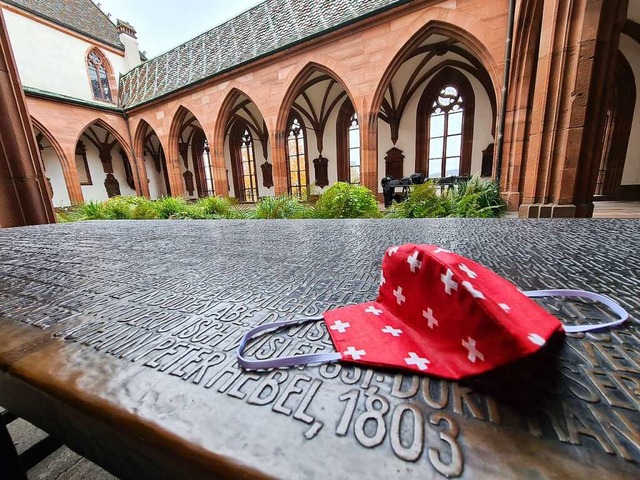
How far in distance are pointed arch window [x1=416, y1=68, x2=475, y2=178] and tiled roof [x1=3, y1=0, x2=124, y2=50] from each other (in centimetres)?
A: 1751

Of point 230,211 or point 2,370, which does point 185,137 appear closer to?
point 230,211

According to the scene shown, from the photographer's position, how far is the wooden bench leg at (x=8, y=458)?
82 cm

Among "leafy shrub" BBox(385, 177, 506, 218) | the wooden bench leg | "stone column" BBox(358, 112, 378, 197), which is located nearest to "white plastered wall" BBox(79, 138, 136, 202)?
"stone column" BBox(358, 112, 378, 197)

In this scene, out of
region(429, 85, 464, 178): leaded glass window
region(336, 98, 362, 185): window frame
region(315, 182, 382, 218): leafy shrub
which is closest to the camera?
region(315, 182, 382, 218): leafy shrub

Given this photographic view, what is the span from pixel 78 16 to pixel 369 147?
18576mm

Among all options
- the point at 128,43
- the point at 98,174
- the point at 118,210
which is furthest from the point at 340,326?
the point at 128,43

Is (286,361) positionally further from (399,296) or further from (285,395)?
(399,296)

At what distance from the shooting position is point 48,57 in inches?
501

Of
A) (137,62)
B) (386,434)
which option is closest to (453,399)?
(386,434)

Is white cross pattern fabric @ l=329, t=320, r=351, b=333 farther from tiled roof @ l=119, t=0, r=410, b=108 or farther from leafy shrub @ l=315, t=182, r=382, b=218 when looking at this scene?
tiled roof @ l=119, t=0, r=410, b=108

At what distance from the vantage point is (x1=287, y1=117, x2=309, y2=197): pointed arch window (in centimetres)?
1398

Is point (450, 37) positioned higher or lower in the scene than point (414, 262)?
higher

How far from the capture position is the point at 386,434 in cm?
35

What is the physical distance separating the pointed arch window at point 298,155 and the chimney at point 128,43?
10.5 metres
